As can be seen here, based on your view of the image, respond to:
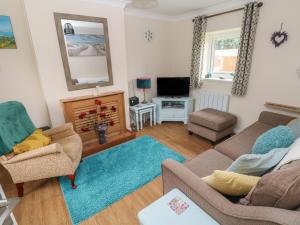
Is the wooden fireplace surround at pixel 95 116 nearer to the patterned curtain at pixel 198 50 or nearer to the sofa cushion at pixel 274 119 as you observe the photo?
the patterned curtain at pixel 198 50

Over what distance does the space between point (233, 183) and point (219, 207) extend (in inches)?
6.5

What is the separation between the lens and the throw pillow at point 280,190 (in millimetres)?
762

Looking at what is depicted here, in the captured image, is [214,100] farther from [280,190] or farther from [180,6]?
[280,190]

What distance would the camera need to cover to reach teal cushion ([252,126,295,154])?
4.50 ft

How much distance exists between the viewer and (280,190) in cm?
77

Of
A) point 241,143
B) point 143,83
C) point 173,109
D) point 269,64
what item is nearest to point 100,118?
point 143,83

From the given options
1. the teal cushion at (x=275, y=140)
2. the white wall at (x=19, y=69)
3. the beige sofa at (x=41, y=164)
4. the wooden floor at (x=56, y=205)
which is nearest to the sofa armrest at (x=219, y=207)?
the wooden floor at (x=56, y=205)

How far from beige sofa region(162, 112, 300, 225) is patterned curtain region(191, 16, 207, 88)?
1716 millimetres

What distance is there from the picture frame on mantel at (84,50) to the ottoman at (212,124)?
172 centimetres

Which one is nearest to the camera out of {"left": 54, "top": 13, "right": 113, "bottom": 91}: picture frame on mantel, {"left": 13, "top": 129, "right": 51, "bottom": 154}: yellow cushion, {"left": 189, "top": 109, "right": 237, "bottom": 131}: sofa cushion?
{"left": 13, "top": 129, "right": 51, "bottom": 154}: yellow cushion

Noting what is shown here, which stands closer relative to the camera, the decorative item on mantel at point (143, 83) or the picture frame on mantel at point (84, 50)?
the picture frame on mantel at point (84, 50)

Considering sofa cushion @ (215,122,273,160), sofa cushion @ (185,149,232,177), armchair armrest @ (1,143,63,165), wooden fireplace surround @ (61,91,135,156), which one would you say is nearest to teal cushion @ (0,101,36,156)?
armchair armrest @ (1,143,63,165)

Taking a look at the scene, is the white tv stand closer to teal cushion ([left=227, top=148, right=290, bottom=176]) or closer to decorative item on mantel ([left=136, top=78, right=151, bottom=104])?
decorative item on mantel ([left=136, top=78, right=151, bottom=104])

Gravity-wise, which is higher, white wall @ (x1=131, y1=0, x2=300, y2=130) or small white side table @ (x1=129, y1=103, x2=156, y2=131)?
white wall @ (x1=131, y1=0, x2=300, y2=130)
